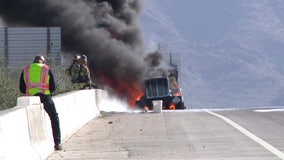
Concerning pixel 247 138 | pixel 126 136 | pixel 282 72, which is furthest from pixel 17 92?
pixel 282 72

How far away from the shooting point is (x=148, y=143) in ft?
48.1

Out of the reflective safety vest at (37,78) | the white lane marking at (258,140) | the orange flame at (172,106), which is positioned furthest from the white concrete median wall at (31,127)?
the orange flame at (172,106)

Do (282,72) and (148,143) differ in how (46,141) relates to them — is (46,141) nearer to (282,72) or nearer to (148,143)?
(148,143)

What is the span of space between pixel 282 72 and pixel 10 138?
188729mm

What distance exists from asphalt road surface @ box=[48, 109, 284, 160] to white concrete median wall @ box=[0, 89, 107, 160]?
0.31m

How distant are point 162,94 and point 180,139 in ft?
74.9

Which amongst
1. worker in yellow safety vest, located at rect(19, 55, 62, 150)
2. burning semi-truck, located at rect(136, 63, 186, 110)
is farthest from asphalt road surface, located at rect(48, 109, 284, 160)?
burning semi-truck, located at rect(136, 63, 186, 110)

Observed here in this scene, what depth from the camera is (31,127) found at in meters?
11.8

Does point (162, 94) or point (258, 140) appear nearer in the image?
point (258, 140)

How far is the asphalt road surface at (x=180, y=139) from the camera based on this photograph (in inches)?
499

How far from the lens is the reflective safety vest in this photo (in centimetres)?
1330

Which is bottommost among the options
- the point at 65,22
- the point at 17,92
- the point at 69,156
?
the point at 69,156

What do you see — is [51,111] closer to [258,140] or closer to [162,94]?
[258,140]

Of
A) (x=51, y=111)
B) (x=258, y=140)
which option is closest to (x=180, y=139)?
(x=258, y=140)
